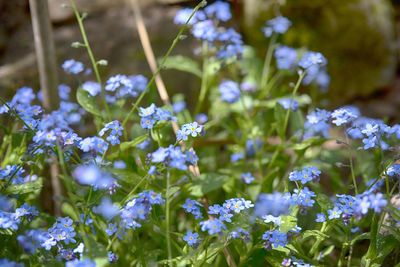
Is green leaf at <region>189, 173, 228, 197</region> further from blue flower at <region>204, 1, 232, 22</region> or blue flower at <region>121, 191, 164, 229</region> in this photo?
blue flower at <region>204, 1, 232, 22</region>

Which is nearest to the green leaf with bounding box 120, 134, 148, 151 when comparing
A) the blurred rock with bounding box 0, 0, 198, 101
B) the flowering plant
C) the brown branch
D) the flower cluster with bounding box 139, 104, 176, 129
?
the flowering plant

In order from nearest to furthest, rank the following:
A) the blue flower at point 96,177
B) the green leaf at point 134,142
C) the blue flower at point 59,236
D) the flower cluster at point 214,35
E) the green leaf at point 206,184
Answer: the blue flower at point 96,177
the blue flower at point 59,236
the green leaf at point 134,142
the green leaf at point 206,184
the flower cluster at point 214,35

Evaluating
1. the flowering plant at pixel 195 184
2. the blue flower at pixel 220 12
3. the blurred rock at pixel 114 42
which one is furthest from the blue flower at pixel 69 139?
the blurred rock at pixel 114 42

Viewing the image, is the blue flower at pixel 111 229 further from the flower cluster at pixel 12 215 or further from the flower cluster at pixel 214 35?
the flower cluster at pixel 214 35

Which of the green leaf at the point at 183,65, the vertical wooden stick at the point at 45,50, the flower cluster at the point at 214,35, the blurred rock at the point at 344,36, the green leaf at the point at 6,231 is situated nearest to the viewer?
the green leaf at the point at 6,231

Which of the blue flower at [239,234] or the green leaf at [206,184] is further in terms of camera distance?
the green leaf at [206,184]

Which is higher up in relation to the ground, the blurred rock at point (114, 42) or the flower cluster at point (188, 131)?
the flower cluster at point (188, 131)

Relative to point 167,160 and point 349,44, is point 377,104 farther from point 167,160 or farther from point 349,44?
point 167,160
